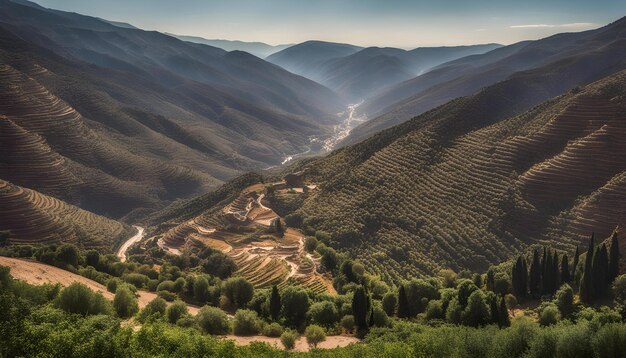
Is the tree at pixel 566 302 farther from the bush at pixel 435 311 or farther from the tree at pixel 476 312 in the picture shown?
the bush at pixel 435 311

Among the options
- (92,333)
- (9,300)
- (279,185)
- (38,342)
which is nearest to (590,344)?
(92,333)

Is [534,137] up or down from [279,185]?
up

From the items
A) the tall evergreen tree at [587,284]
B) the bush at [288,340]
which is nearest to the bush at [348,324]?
the bush at [288,340]

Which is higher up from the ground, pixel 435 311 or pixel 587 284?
pixel 587 284

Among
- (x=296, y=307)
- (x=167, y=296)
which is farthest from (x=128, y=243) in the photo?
(x=296, y=307)

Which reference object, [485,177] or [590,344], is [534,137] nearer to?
[485,177]

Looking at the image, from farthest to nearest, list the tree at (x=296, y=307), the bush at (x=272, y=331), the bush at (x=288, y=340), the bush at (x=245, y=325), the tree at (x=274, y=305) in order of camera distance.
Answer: the tree at (x=274, y=305), the tree at (x=296, y=307), the bush at (x=272, y=331), the bush at (x=245, y=325), the bush at (x=288, y=340)

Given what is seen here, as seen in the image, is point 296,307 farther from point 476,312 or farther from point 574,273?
point 574,273
